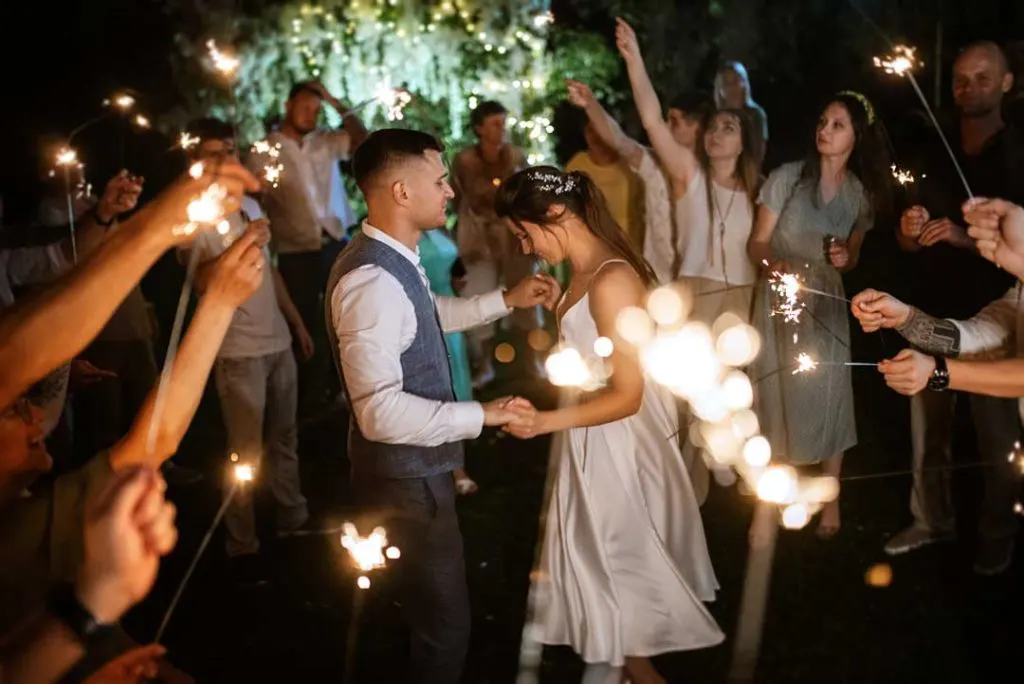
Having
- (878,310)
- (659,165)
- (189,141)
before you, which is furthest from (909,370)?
(189,141)

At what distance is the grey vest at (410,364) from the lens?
2920 mm

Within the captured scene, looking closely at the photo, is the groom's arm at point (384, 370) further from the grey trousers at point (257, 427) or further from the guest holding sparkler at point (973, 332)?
the grey trousers at point (257, 427)

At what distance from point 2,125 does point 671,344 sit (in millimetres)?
7086

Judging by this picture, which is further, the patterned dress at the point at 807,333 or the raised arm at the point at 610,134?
the raised arm at the point at 610,134

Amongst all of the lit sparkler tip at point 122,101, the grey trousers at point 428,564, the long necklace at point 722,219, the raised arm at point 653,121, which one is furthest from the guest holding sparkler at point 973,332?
the lit sparkler tip at point 122,101

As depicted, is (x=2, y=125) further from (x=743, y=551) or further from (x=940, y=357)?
(x=940, y=357)

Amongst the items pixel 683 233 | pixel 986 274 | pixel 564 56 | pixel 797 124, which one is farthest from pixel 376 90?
pixel 986 274

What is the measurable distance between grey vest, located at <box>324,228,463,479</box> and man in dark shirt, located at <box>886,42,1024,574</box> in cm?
232

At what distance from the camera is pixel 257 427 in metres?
4.61

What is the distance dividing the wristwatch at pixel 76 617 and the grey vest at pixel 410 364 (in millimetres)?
1302

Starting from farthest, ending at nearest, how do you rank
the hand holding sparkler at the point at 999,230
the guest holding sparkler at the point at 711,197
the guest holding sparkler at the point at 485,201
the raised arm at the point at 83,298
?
the guest holding sparkler at the point at 485,201, the guest holding sparkler at the point at 711,197, the hand holding sparkler at the point at 999,230, the raised arm at the point at 83,298

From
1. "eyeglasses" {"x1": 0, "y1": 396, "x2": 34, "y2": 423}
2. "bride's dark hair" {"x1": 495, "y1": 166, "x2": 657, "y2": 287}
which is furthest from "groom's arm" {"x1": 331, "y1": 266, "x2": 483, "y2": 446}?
"eyeglasses" {"x1": 0, "y1": 396, "x2": 34, "y2": 423}

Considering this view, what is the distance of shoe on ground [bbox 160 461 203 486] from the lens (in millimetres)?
5832

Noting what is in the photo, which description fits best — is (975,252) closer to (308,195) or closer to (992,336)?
(992,336)
